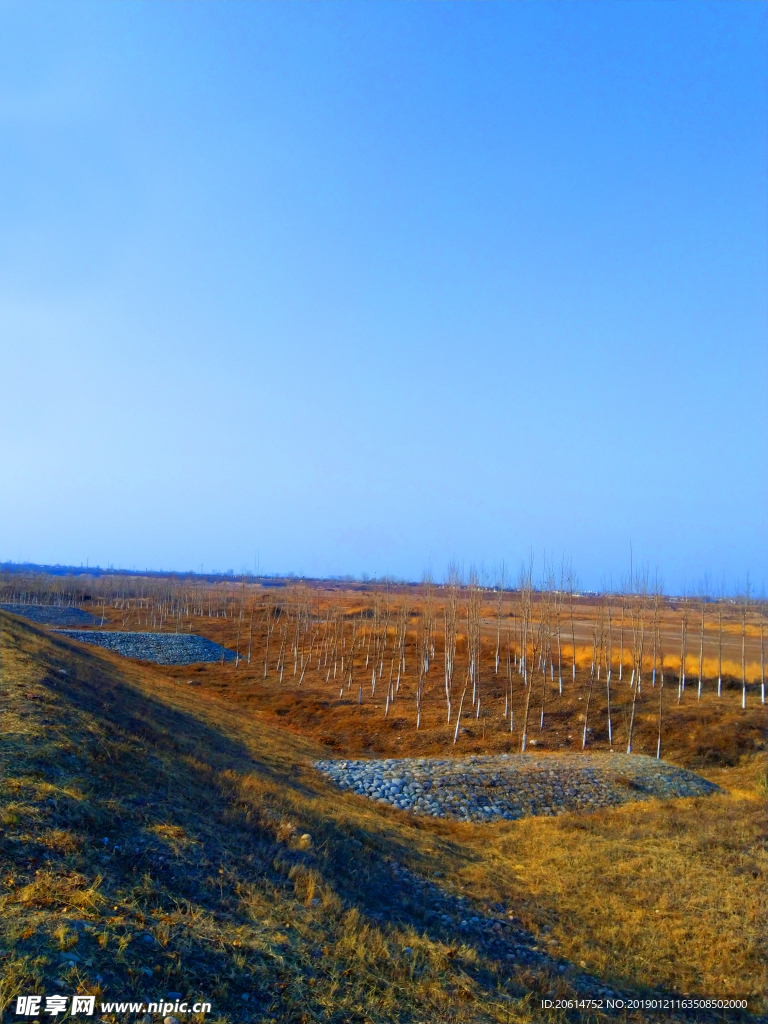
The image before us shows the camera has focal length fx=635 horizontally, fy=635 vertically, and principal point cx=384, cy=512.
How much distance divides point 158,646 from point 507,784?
35260 millimetres

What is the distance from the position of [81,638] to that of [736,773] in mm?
41230

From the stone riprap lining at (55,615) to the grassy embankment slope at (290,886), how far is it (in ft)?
166

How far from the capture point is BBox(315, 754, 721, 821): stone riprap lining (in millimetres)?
16516

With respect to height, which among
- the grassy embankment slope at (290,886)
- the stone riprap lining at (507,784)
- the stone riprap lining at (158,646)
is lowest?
the stone riprap lining at (158,646)

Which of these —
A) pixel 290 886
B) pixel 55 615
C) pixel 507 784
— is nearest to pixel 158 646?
pixel 55 615

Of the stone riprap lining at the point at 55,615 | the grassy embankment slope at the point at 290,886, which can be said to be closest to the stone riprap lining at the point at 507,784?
the grassy embankment slope at the point at 290,886

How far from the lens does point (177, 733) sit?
1437 cm

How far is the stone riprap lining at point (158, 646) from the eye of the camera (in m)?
44.6

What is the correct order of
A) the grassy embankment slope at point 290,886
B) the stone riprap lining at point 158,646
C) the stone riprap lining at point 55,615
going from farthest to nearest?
the stone riprap lining at point 55,615 → the stone riprap lining at point 158,646 → the grassy embankment slope at point 290,886

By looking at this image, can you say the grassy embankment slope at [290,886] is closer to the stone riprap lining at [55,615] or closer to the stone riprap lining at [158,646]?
the stone riprap lining at [158,646]

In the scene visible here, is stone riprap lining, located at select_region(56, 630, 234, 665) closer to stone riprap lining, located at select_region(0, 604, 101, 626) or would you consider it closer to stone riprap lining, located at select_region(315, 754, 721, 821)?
stone riprap lining, located at select_region(0, 604, 101, 626)

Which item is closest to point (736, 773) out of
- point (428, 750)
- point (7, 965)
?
point (428, 750)

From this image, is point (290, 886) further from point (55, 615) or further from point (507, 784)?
point (55, 615)

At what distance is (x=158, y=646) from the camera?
46.7 metres
